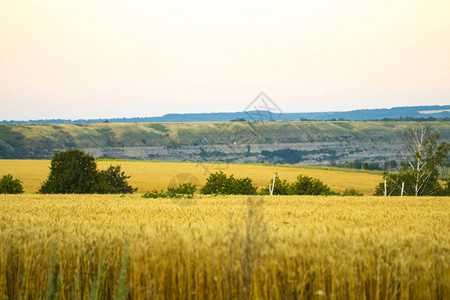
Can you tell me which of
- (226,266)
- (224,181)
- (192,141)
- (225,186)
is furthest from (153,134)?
(226,266)

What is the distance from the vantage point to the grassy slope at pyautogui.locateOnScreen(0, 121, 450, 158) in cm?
13088

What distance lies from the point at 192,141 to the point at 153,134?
21.6 meters

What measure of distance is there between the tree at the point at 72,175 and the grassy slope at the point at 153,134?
322 ft

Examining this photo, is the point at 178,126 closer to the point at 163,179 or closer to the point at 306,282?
the point at 163,179

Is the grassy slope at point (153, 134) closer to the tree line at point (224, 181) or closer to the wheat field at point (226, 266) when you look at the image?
the tree line at point (224, 181)

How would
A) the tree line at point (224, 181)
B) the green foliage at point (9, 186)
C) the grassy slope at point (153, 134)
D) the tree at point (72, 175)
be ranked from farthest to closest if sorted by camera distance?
1. the grassy slope at point (153, 134)
2. the green foliage at point (9, 186)
3. the tree line at point (224, 181)
4. the tree at point (72, 175)

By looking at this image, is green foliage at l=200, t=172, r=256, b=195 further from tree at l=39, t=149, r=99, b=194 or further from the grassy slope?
the grassy slope

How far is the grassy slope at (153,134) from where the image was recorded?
131 meters

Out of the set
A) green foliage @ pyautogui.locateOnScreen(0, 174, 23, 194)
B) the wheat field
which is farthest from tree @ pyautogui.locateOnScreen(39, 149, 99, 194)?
the wheat field

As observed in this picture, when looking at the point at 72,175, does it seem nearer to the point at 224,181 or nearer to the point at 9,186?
the point at 9,186

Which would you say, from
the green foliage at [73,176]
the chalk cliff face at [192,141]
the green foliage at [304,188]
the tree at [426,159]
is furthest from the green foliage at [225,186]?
the chalk cliff face at [192,141]

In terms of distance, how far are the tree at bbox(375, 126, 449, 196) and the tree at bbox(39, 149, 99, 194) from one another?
79.4 ft

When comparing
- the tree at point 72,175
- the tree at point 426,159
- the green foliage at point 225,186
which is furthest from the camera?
the tree at point 426,159

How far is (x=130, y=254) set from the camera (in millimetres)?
4578
